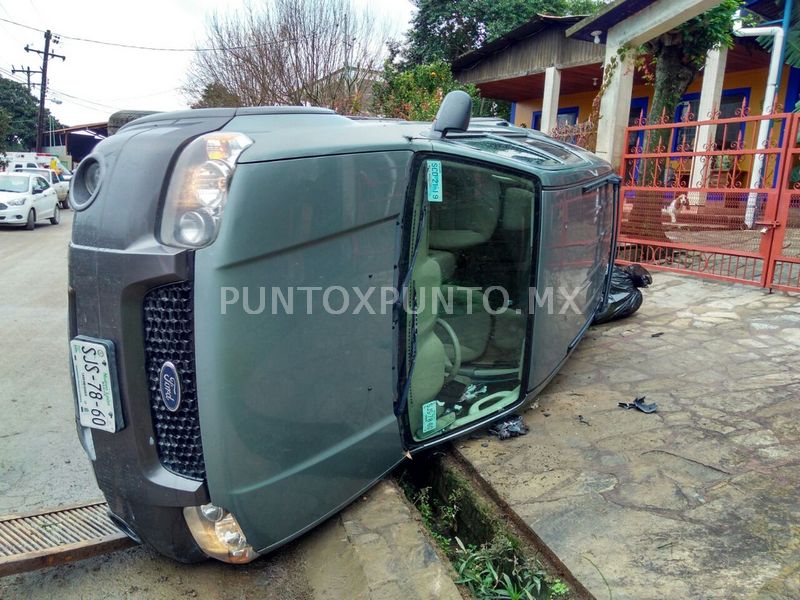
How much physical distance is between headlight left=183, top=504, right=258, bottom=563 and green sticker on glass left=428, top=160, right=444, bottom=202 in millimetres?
1541

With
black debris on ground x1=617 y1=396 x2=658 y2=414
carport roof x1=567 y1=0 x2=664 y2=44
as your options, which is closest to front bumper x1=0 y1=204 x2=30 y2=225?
carport roof x1=567 y1=0 x2=664 y2=44

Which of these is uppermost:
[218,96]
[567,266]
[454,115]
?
[218,96]

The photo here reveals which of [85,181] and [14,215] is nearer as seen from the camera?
[85,181]

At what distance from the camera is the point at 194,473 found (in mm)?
2049

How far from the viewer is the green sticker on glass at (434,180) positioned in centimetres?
253

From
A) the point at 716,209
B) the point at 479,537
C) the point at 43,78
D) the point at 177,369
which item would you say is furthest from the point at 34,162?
the point at 479,537

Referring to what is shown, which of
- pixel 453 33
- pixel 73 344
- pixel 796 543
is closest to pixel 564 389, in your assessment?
pixel 796 543

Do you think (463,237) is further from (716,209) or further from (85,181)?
(716,209)

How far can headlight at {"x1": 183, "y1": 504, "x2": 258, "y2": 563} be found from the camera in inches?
82.2

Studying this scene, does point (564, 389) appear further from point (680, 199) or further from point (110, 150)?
point (680, 199)

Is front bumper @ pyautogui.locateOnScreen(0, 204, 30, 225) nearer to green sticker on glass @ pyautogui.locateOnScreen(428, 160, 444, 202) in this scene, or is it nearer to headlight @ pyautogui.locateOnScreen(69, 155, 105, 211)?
headlight @ pyautogui.locateOnScreen(69, 155, 105, 211)

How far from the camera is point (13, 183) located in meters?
15.3

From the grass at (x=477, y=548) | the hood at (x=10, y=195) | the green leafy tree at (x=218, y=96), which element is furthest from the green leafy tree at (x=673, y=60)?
the hood at (x=10, y=195)

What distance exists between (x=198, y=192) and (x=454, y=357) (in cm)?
159
